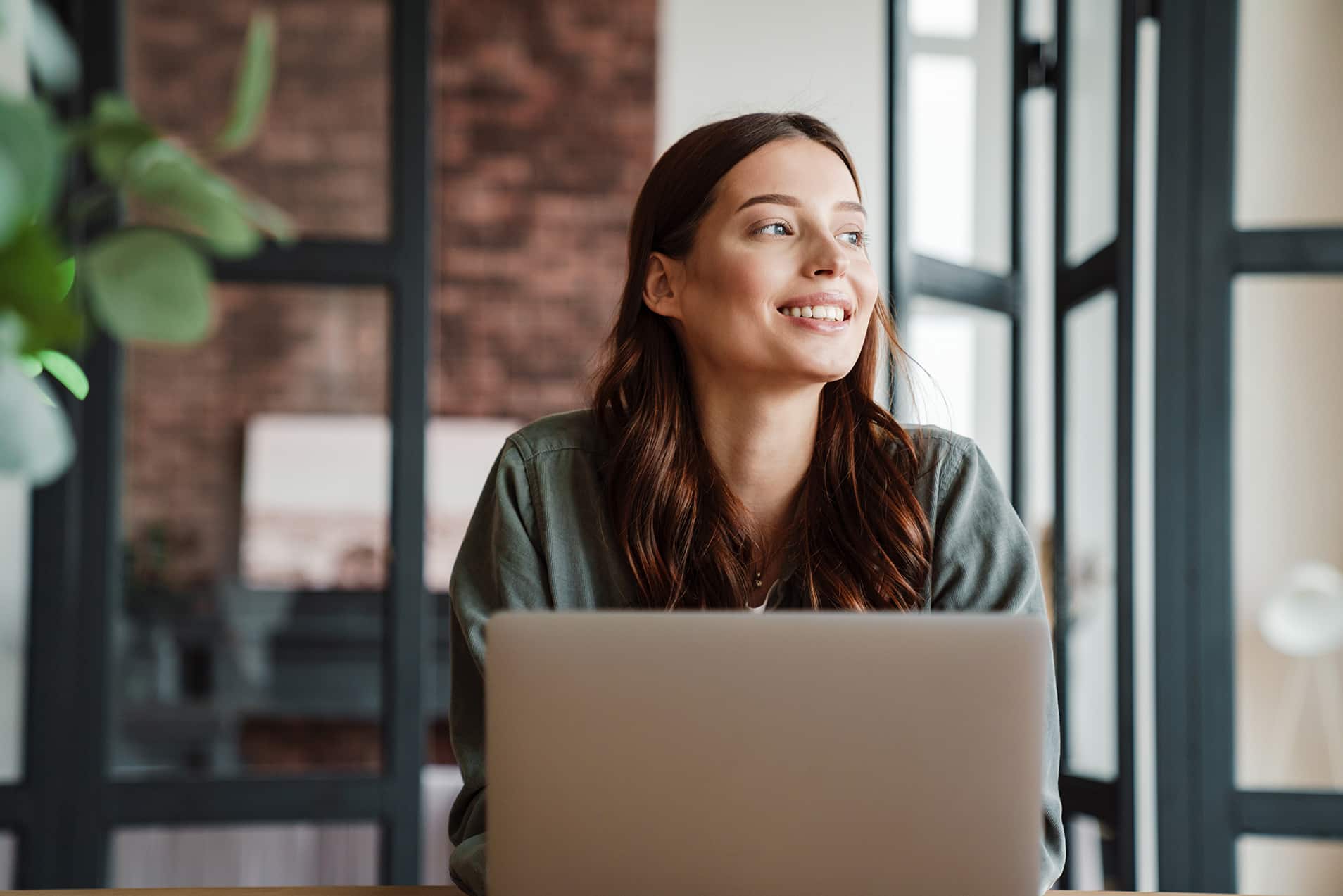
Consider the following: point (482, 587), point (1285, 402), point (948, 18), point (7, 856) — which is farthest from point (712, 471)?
point (7, 856)

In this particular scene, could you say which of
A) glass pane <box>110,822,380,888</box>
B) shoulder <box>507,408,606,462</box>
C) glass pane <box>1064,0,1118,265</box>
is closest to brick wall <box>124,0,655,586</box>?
glass pane <box>110,822,380,888</box>

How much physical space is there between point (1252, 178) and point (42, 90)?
2343mm

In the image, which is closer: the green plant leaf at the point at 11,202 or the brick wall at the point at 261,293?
the green plant leaf at the point at 11,202

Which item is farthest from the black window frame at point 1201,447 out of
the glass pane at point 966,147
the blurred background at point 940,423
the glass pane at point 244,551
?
the glass pane at point 244,551

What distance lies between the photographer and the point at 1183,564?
2.31m

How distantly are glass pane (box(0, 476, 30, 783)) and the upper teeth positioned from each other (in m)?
1.80

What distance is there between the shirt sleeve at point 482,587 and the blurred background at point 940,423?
918 mm

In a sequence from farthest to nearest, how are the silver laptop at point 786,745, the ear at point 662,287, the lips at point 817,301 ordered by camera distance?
the ear at point 662,287
the lips at point 817,301
the silver laptop at point 786,745

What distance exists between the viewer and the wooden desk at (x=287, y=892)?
1.10 m

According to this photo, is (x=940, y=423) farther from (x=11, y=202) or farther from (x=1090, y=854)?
(x=11, y=202)

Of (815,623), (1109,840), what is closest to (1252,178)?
(1109,840)

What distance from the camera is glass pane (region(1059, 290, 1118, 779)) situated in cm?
243

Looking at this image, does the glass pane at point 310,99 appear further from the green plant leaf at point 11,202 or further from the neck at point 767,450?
the green plant leaf at point 11,202

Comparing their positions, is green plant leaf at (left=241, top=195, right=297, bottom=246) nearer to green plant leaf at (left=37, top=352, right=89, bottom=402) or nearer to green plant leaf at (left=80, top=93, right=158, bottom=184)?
green plant leaf at (left=80, top=93, right=158, bottom=184)
